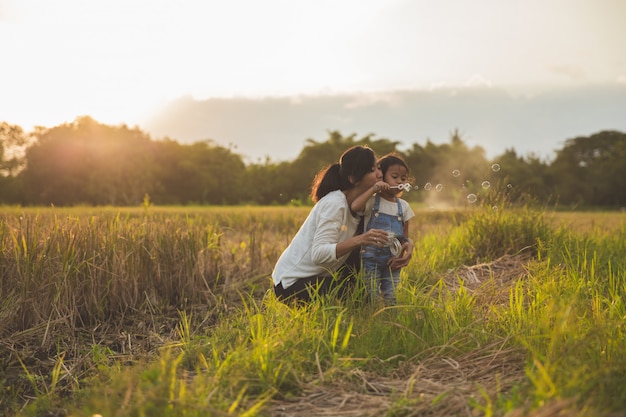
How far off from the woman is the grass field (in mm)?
188

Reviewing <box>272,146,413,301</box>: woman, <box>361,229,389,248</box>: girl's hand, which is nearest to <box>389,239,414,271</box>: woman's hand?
<box>272,146,413,301</box>: woman

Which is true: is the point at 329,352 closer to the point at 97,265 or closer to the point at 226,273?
the point at 97,265

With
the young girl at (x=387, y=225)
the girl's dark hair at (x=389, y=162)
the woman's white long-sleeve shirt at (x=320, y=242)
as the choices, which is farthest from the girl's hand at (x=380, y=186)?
the girl's dark hair at (x=389, y=162)

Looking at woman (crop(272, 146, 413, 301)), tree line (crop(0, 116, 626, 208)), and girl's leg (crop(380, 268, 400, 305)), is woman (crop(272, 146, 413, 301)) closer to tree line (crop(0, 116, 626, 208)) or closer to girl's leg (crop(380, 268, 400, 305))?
girl's leg (crop(380, 268, 400, 305))

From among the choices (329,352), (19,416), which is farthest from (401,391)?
(19,416)

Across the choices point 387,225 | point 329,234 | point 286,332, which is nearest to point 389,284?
point 387,225

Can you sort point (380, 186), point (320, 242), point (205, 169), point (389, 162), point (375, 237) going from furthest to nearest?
point (205, 169) < point (389, 162) < point (320, 242) < point (380, 186) < point (375, 237)

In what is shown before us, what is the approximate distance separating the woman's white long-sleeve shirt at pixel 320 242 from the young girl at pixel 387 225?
13 cm

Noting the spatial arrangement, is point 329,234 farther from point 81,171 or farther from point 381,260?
point 81,171

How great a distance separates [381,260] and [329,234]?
0.43m

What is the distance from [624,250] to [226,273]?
439 cm

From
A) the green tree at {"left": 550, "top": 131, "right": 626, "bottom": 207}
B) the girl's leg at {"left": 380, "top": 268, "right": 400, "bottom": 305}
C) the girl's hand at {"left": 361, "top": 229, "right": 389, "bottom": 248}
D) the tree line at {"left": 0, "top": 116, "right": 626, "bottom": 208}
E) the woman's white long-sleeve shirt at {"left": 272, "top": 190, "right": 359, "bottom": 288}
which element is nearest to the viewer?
the girl's hand at {"left": 361, "top": 229, "right": 389, "bottom": 248}

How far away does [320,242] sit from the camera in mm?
3637

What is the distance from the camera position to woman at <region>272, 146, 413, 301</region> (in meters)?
3.63
